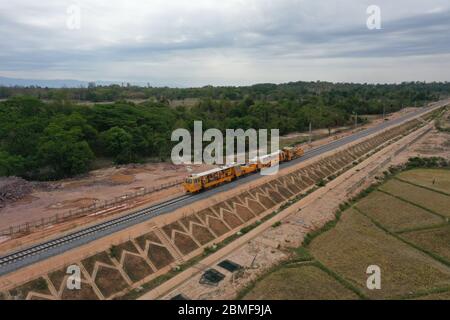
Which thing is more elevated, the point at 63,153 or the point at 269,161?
the point at 63,153

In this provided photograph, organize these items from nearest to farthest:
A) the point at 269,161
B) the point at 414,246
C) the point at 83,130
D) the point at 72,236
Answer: the point at 72,236 < the point at 414,246 < the point at 269,161 < the point at 83,130

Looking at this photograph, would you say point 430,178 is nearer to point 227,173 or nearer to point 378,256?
point 378,256

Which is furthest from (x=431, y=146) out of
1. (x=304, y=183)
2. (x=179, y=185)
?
(x=179, y=185)

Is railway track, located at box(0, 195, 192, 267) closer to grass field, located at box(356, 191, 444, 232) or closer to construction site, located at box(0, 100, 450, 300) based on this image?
construction site, located at box(0, 100, 450, 300)

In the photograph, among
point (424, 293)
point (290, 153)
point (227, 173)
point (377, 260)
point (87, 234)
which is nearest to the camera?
point (424, 293)

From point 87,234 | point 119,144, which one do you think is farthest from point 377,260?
point 119,144

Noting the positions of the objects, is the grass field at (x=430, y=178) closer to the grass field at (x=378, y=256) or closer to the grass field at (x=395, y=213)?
the grass field at (x=378, y=256)

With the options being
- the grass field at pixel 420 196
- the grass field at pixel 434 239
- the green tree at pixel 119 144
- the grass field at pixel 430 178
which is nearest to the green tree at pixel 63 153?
the green tree at pixel 119 144
